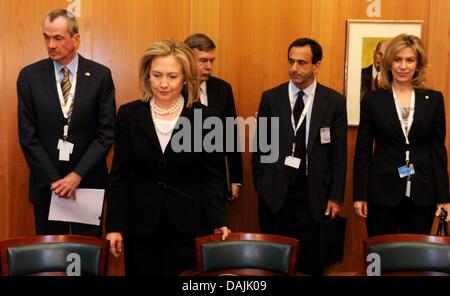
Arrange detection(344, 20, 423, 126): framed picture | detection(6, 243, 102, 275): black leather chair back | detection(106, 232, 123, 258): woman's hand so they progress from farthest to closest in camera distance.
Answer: detection(344, 20, 423, 126): framed picture < detection(106, 232, 123, 258): woman's hand < detection(6, 243, 102, 275): black leather chair back

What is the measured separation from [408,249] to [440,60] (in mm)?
2931

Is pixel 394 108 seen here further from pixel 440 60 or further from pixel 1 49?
pixel 1 49

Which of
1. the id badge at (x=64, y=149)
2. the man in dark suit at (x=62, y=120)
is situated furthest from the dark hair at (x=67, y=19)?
the id badge at (x=64, y=149)

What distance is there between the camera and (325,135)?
12.9ft

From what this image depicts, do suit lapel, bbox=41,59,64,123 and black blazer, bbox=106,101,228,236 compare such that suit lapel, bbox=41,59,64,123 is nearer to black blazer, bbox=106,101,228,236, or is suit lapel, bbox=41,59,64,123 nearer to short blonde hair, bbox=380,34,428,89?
black blazer, bbox=106,101,228,236

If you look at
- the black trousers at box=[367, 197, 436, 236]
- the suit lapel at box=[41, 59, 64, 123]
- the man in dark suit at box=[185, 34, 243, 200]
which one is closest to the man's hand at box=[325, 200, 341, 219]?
the black trousers at box=[367, 197, 436, 236]

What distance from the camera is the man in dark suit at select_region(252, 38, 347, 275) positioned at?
154 inches

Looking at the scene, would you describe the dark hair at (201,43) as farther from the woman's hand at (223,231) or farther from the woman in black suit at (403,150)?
the woman's hand at (223,231)

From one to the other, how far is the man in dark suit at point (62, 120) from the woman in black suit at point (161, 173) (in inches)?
37.6

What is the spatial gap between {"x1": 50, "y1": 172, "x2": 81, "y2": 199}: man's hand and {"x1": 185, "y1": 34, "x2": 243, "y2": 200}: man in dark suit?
3.40 ft

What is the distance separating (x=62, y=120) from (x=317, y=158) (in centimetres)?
170

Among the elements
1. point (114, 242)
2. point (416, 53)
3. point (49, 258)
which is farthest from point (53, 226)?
point (416, 53)

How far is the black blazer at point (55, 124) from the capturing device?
3.81 metres

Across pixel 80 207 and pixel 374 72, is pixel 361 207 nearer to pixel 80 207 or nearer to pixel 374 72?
pixel 374 72
